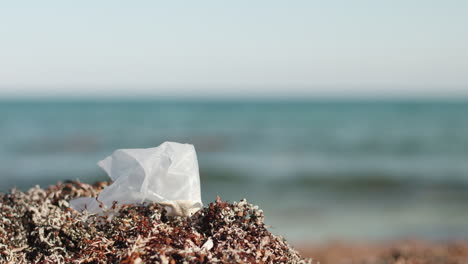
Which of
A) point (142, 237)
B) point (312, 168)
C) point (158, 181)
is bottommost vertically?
point (312, 168)

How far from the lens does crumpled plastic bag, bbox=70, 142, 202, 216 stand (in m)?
2.11

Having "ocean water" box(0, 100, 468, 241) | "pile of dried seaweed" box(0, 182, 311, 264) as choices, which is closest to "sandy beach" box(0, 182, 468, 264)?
"pile of dried seaweed" box(0, 182, 311, 264)

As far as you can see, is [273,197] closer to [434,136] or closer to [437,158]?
[437,158]

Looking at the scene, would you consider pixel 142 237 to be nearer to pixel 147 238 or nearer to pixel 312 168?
pixel 147 238

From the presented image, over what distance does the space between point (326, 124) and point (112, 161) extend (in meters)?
38.9

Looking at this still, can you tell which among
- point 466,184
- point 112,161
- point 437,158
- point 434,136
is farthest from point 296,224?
point 434,136

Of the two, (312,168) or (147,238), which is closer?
(147,238)

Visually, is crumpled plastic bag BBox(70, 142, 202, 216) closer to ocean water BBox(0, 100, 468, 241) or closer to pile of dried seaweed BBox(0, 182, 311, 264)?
pile of dried seaweed BBox(0, 182, 311, 264)

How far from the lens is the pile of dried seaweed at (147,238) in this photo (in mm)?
1744

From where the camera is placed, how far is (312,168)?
19266mm

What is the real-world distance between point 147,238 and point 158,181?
42 centimetres

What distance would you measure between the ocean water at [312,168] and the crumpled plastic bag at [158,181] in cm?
113

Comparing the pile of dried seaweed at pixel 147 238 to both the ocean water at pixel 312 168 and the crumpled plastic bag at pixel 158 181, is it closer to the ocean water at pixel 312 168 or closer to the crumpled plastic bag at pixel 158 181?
the crumpled plastic bag at pixel 158 181

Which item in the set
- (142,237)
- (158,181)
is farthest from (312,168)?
(142,237)
